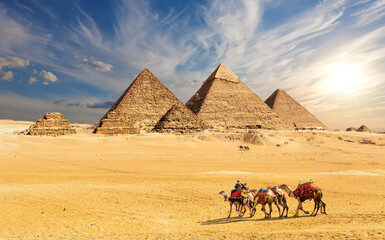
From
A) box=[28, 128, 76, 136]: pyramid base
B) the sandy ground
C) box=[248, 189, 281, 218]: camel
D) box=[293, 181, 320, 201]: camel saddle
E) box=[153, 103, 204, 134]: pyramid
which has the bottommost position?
the sandy ground

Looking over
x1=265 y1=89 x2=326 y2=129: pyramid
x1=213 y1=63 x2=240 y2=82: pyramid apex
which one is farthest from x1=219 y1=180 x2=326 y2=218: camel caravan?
x1=265 y1=89 x2=326 y2=129: pyramid

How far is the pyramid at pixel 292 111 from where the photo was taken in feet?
286

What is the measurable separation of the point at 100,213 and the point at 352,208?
7.01 metres

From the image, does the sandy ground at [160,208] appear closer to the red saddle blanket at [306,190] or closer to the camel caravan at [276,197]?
the camel caravan at [276,197]

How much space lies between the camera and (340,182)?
10.5m

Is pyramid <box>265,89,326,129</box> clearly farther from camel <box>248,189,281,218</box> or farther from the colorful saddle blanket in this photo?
the colorful saddle blanket

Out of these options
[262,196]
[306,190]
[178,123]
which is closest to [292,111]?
[178,123]

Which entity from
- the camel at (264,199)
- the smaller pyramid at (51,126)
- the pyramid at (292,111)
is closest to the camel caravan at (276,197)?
the camel at (264,199)

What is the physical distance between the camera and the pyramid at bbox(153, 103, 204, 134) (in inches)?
1737

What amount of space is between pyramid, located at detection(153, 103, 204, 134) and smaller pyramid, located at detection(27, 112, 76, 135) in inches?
602

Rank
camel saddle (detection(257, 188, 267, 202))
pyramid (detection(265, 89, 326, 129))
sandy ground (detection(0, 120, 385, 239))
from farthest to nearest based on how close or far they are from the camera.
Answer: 1. pyramid (detection(265, 89, 326, 129))
2. camel saddle (detection(257, 188, 267, 202))
3. sandy ground (detection(0, 120, 385, 239))

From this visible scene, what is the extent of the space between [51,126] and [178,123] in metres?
20.7

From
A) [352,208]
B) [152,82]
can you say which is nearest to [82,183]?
[352,208]

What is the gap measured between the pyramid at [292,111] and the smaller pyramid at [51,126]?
240 feet
